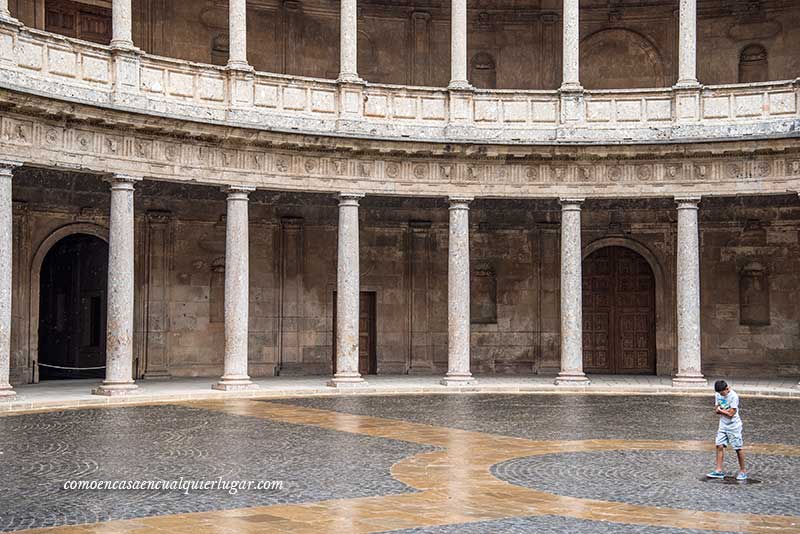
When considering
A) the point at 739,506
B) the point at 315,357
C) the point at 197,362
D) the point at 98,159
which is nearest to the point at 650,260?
the point at 315,357

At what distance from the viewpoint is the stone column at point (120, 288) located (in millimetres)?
21359

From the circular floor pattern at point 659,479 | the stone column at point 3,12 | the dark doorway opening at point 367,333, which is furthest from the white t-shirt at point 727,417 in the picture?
the dark doorway opening at point 367,333

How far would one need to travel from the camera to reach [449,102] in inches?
990

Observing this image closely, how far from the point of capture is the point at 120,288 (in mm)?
21531

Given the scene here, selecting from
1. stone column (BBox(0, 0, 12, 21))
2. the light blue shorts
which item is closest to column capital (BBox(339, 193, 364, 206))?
stone column (BBox(0, 0, 12, 21))

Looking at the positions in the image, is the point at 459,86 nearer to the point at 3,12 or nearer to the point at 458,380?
the point at 458,380

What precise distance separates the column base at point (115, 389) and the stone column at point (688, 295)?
43.1 ft

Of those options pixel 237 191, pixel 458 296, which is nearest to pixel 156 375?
pixel 237 191

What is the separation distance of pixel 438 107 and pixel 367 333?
7.56m

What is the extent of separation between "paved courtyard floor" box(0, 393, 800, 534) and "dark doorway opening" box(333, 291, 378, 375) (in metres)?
9.19

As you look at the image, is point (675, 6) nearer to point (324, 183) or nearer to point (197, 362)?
point (324, 183)

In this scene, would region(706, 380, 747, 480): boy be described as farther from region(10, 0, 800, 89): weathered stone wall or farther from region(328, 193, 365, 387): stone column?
region(10, 0, 800, 89): weathered stone wall

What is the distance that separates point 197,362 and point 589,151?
12.1 m

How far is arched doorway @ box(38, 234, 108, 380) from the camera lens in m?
27.1
